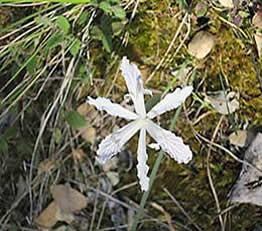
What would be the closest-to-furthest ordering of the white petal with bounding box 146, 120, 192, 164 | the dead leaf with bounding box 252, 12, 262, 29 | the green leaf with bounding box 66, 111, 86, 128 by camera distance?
the white petal with bounding box 146, 120, 192, 164 → the dead leaf with bounding box 252, 12, 262, 29 → the green leaf with bounding box 66, 111, 86, 128

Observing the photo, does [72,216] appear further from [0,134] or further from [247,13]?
[247,13]

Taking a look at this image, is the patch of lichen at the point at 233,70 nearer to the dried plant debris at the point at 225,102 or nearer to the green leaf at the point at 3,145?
the dried plant debris at the point at 225,102

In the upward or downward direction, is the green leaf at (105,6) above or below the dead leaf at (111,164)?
above

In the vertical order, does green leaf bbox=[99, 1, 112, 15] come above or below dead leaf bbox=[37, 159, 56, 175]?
above

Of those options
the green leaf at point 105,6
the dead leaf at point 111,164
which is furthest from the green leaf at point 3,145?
the green leaf at point 105,6

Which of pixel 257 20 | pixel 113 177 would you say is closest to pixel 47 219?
pixel 113 177

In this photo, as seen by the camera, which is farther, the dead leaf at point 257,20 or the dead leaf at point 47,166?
the dead leaf at point 47,166

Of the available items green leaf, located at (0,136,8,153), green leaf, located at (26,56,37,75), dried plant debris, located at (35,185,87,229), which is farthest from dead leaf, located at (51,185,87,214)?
green leaf, located at (26,56,37,75)

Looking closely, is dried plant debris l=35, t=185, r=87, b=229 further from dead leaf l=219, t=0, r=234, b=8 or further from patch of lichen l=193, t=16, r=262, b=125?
dead leaf l=219, t=0, r=234, b=8
